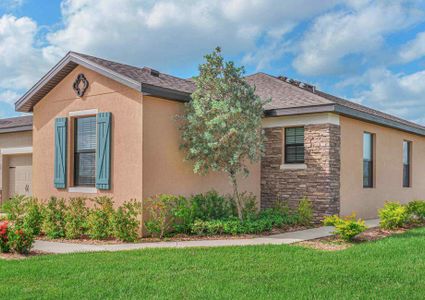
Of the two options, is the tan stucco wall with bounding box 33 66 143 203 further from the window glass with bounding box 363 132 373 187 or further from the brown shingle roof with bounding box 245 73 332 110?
the window glass with bounding box 363 132 373 187

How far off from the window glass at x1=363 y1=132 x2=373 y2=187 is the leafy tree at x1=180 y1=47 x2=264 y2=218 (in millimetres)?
5494

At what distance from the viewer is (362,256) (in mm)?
8625

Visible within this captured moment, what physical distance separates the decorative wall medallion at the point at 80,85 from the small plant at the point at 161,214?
369 cm

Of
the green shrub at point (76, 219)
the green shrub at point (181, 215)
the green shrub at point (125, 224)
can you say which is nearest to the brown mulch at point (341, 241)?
the green shrub at point (181, 215)

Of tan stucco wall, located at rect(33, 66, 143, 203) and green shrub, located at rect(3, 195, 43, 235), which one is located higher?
tan stucco wall, located at rect(33, 66, 143, 203)

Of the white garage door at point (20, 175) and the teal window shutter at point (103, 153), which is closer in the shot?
the teal window shutter at point (103, 153)

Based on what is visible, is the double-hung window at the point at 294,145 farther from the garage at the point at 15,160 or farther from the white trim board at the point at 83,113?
the garage at the point at 15,160

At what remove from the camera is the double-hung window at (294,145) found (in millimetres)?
14477

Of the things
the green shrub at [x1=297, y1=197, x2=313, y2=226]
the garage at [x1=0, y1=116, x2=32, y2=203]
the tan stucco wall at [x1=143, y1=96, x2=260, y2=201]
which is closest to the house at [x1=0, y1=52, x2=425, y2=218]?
the tan stucco wall at [x1=143, y1=96, x2=260, y2=201]

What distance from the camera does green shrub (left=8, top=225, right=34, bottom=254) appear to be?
916cm

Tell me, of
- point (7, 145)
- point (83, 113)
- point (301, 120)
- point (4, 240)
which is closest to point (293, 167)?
point (301, 120)

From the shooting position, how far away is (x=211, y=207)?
12.1 metres

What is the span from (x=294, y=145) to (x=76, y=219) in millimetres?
6908

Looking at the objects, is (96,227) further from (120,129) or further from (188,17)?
(188,17)
